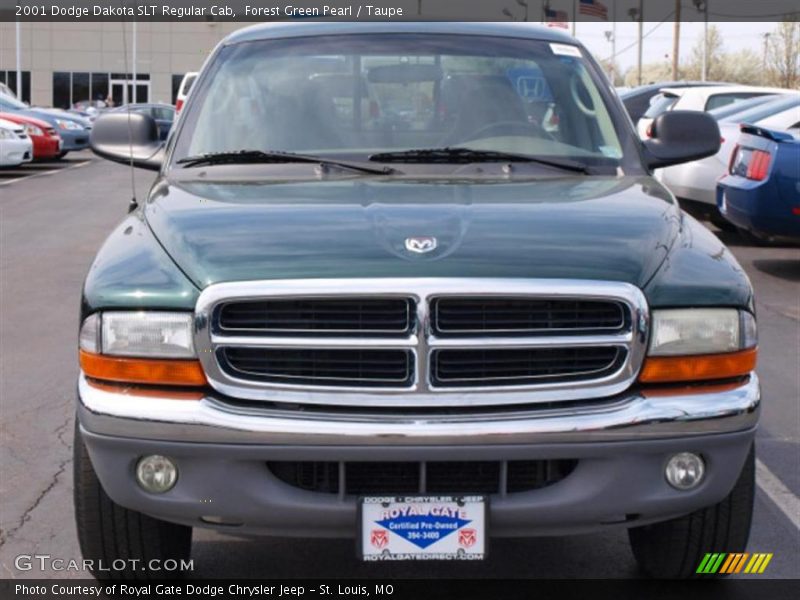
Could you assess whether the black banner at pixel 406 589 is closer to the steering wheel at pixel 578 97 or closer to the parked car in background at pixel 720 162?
the steering wheel at pixel 578 97

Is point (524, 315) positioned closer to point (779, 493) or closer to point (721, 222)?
point (779, 493)

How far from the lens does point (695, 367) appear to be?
366cm

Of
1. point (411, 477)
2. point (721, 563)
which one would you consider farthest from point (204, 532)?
point (721, 563)

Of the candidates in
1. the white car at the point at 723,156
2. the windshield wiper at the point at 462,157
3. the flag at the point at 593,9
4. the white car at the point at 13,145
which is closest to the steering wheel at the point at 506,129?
the windshield wiper at the point at 462,157

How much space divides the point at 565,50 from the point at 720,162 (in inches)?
323

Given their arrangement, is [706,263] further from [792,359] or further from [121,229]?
[792,359]

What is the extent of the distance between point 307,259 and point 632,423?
95 centimetres

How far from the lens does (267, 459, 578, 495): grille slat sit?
141 inches

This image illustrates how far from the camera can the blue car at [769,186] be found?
11125 mm

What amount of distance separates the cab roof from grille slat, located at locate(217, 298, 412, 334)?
2128 mm

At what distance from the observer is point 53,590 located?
4.24 metres

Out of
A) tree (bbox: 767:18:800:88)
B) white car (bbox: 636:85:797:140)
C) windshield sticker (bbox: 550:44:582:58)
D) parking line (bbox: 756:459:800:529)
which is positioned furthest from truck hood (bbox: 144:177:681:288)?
tree (bbox: 767:18:800:88)

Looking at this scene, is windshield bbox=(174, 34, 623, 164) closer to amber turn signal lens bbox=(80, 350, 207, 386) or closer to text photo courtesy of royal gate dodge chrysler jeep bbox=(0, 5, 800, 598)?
text photo courtesy of royal gate dodge chrysler jeep bbox=(0, 5, 800, 598)

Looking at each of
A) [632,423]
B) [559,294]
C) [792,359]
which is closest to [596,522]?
[632,423]
